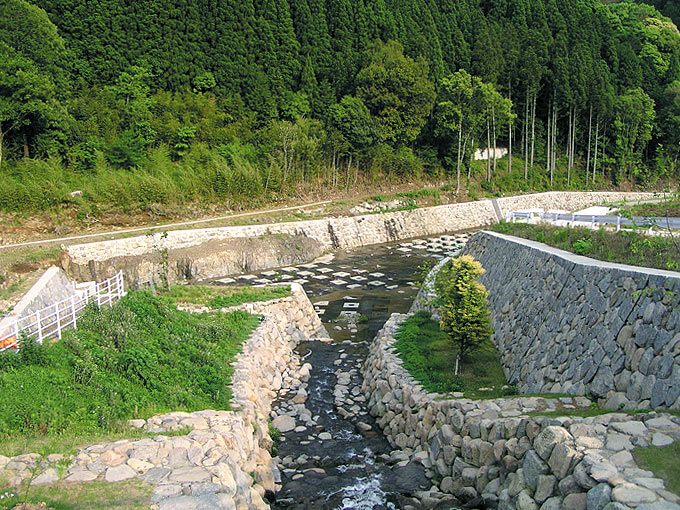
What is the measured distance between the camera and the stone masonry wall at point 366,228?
83.8 ft

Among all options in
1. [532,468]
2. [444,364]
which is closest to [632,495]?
[532,468]

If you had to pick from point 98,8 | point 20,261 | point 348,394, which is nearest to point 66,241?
point 20,261

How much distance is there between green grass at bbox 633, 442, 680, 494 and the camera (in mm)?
5231

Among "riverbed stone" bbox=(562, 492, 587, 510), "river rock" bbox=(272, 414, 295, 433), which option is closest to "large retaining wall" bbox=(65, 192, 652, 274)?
"river rock" bbox=(272, 414, 295, 433)

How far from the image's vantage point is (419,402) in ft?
33.2

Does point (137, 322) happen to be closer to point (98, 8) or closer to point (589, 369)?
point (589, 369)

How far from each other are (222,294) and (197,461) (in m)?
11.0

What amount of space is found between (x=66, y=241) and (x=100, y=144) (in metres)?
11.5

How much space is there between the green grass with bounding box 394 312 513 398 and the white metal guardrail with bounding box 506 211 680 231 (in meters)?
4.29

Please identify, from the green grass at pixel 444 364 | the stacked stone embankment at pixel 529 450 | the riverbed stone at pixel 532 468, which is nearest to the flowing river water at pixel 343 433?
the stacked stone embankment at pixel 529 450

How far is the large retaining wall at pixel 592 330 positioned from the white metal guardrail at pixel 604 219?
6.15 feet

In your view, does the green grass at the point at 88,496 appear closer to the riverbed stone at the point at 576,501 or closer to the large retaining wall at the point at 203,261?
the riverbed stone at the point at 576,501

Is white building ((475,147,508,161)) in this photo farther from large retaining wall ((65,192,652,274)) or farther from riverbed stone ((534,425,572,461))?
riverbed stone ((534,425,572,461))

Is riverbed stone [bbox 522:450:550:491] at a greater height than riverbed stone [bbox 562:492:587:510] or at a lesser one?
lesser
